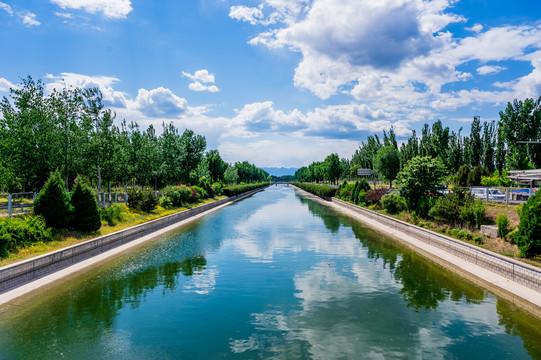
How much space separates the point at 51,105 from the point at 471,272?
34.4 meters

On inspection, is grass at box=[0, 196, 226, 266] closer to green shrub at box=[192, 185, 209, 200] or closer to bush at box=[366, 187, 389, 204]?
green shrub at box=[192, 185, 209, 200]

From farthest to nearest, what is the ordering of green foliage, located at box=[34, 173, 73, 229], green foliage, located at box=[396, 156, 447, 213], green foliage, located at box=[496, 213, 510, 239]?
green foliage, located at box=[396, 156, 447, 213] < green foliage, located at box=[34, 173, 73, 229] < green foliage, located at box=[496, 213, 510, 239]

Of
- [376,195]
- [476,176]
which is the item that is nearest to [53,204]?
[376,195]

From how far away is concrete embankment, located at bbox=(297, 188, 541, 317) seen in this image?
1102cm

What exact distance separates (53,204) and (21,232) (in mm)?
2749

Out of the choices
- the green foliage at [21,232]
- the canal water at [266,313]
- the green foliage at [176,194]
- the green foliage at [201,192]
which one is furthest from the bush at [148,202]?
the green foliage at [201,192]

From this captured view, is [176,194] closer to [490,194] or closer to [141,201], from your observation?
[141,201]

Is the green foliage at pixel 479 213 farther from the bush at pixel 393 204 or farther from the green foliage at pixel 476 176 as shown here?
the green foliage at pixel 476 176

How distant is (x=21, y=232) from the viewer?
14.6 meters

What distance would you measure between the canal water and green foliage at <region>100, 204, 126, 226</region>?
654cm

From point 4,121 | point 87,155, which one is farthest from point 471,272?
point 4,121

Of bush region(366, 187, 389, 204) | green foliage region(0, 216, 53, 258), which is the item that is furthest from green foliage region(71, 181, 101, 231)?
bush region(366, 187, 389, 204)

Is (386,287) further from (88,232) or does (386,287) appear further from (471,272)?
(88,232)

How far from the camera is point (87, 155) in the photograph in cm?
3162
